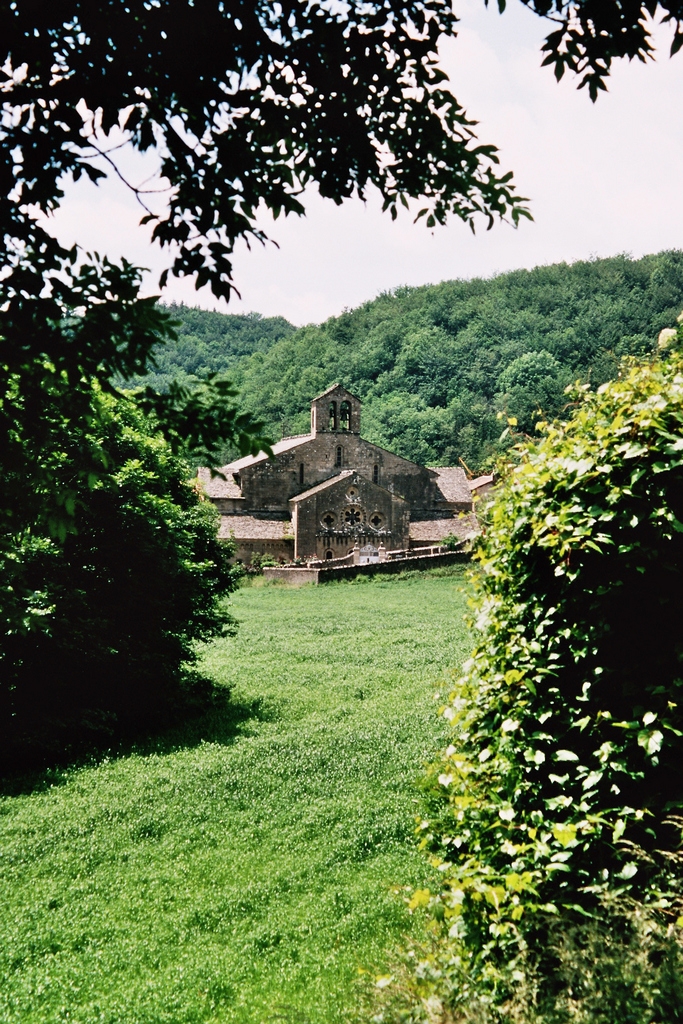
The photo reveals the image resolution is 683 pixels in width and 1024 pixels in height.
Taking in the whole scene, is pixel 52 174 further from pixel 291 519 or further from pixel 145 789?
pixel 291 519

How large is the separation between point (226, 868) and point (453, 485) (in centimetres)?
5631

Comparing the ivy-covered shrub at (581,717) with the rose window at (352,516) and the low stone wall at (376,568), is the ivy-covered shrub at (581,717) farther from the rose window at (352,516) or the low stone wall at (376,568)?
the rose window at (352,516)

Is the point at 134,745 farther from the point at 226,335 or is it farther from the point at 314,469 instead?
the point at 226,335

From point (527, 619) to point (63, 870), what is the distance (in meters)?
5.68

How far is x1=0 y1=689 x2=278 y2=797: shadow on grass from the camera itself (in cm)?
1074

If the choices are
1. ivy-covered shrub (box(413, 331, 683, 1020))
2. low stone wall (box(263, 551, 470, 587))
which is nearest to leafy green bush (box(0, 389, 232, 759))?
ivy-covered shrub (box(413, 331, 683, 1020))

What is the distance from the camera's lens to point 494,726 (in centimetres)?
470

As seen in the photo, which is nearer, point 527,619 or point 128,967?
point 527,619

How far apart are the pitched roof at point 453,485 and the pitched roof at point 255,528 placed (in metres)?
14.6

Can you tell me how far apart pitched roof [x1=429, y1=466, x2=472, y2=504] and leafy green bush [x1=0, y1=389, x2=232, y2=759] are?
46358mm

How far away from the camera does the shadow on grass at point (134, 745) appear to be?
1074cm

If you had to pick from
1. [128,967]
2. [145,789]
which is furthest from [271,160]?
[145,789]

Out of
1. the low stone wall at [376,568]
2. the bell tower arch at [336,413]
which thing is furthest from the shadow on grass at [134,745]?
the bell tower arch at [336,413]

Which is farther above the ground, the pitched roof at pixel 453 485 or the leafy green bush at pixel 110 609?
the pitched roof at pixel 453 485
